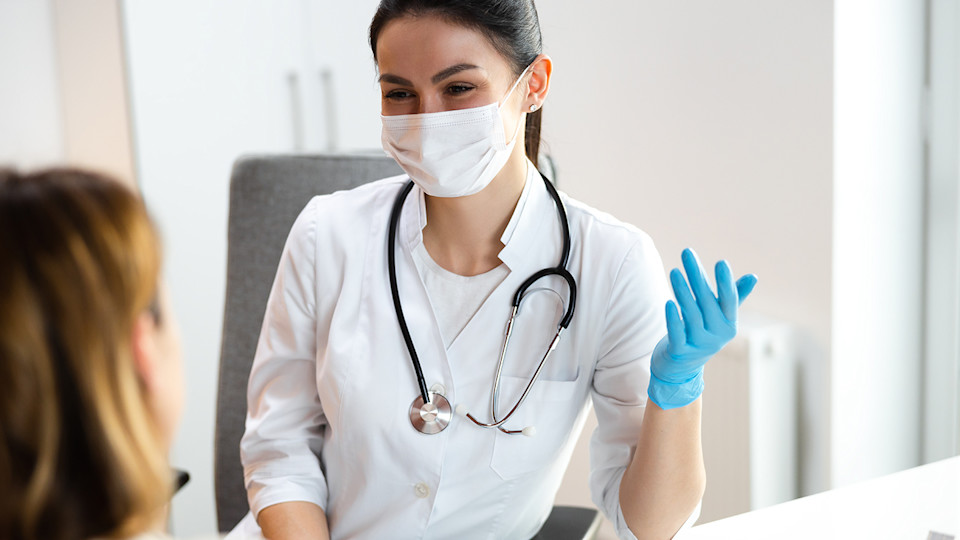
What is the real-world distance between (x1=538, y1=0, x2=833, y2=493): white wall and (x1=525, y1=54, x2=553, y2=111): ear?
625 mm

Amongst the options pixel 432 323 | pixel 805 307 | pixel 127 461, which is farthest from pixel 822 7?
pixel 127 461

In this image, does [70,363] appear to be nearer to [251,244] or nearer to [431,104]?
[431,104]

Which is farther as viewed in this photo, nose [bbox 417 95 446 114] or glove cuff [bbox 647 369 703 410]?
nose [bbox 417 95 446 114]

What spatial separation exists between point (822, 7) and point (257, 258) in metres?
1.10

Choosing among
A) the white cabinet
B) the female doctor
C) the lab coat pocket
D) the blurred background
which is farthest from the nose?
the white cabinet

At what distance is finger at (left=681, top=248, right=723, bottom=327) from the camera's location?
97 cm

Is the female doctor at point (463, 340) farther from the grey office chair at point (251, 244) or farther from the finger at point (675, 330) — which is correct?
the grey office chair at point (251, 244)

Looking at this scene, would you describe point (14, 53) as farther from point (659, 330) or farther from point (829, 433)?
point (829, 433)

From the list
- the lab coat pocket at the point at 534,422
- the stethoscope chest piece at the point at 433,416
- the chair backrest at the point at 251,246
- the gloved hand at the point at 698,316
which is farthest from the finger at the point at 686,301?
the chair backrest at the point at 251,246

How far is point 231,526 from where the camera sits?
1571 mm

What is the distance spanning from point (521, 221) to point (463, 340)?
186mm

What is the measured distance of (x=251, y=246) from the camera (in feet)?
4.96

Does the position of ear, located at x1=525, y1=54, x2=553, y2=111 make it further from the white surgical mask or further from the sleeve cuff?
the sleeve cuff

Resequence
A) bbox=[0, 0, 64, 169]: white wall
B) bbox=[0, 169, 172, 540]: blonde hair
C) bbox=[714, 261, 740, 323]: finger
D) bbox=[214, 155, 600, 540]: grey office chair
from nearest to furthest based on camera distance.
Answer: bbox=[0, 169, 172, 540]: blonde hair → bbox=[714, 261, 740, 323]: finger → bbox=[214, 155, 600, 540]: grey office chair → bbox=[0, 0, 64, 169]: white wall
